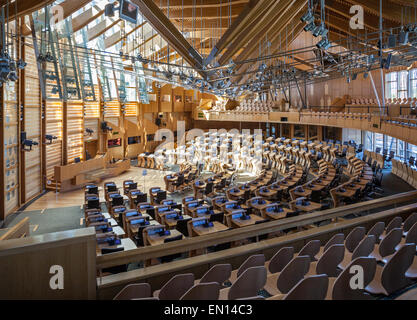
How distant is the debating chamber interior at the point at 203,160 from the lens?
3680 millimetres

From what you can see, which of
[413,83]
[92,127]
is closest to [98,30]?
[92,127]

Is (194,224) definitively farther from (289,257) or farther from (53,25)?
(53,25)

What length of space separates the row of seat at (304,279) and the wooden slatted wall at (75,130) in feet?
56.7

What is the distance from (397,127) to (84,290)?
1460 centimetres

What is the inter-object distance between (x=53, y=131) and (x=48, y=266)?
16.5m

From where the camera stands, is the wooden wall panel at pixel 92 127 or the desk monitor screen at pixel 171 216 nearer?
the desk monitor screen at pixel 171 216

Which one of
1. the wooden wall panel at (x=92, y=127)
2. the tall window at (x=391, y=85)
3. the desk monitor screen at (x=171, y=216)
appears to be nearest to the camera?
the desk monitor screen at (x=171, y=216)

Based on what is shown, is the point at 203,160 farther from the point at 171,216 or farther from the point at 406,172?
the point at 171,216

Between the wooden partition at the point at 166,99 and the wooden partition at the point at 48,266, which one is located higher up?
the wooden partition at the point at 166,99

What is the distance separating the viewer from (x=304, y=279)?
3.01 meters

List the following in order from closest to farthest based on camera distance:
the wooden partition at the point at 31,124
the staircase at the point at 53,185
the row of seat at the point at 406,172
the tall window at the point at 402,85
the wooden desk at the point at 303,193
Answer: the wooden desk at the point at 303,193, the row of seat at the point at 406,172, the wooden partition at the point at 31,124, the staircase at the point at 53,185, the tall window at the point at 402,85

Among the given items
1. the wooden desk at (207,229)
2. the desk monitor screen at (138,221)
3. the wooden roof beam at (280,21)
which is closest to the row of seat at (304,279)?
the wooden desk at (207,229)

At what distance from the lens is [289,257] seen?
456cm

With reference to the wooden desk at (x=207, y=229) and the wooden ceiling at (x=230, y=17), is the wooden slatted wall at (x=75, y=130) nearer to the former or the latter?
the wooden ceiling at (x=230, y=17)
